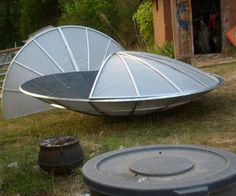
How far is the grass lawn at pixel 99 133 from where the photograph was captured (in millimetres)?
6520

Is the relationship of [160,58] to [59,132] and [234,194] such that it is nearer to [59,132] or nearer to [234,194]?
[59,132]

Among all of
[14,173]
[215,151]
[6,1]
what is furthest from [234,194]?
[6,1]

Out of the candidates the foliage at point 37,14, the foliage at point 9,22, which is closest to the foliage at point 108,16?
the foliage at point 37,14

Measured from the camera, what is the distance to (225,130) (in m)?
8.43

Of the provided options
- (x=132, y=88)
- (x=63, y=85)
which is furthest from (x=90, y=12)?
(x=132, y=88)

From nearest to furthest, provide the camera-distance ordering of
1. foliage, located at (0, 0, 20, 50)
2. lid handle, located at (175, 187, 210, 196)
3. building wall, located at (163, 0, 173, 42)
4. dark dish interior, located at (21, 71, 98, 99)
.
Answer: lid handle, located at (175, 187, 210, 196) < dark dish interior, located at (21, 71, 98, 99) < building wall, located at (163, 0, 173, 42) < foliage, located at (0, 0, 20, 50)

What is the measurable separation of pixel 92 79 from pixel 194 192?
28.1ft

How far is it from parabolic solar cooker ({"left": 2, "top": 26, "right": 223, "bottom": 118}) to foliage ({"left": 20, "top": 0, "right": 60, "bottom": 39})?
105 feet

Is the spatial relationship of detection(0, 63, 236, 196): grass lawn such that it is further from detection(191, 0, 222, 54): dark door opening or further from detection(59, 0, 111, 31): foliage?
detection(59, 0, 111, 31): foliage

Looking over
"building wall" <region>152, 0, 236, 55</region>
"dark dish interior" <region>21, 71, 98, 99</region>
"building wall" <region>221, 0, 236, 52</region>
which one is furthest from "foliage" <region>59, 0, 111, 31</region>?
"dark dish interior" <region>21, 71, 98, 99</region>

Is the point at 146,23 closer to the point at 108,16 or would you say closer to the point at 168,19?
the point at 168,19

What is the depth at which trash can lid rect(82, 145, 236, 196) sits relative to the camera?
8.72 feet

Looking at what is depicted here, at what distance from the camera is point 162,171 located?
294cm

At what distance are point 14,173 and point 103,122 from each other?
3.52 metres
